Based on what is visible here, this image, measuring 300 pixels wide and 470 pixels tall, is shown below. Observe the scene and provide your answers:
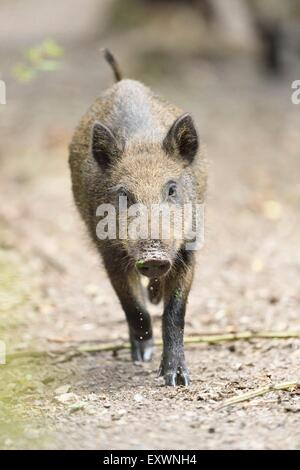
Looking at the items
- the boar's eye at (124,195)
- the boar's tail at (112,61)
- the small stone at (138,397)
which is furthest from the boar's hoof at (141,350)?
the boar's tail at (112,61)

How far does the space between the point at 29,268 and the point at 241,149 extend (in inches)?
230

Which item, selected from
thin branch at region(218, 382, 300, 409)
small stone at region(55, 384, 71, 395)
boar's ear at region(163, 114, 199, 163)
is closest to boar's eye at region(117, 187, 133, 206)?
boar's ear at region(163, 114, 199, 163)

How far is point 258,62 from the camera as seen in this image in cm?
1831

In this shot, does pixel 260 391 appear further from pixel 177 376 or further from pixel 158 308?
pixel 158 308

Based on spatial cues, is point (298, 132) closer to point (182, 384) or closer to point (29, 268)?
point (29, 268)

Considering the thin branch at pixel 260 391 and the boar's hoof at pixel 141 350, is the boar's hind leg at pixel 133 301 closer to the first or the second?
the boar's hoof at pixel 141 350

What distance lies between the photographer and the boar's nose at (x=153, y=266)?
573 cm

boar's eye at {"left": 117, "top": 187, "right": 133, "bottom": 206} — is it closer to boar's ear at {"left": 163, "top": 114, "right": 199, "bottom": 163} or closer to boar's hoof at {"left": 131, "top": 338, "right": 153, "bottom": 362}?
boar's ear at {"left": 163, "top": 114, "right": 199, "bottom": 163}

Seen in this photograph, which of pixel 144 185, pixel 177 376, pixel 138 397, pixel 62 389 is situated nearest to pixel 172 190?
pixel 144 185

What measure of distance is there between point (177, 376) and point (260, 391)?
0.94 meters

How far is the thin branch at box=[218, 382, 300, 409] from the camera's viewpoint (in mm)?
5787

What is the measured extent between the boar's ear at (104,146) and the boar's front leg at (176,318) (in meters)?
0.94

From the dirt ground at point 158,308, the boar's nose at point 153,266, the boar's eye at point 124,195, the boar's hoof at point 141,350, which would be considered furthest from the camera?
the boar's hoof at point 141,350

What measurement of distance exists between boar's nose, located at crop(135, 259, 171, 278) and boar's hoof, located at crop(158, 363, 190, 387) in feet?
3.66
